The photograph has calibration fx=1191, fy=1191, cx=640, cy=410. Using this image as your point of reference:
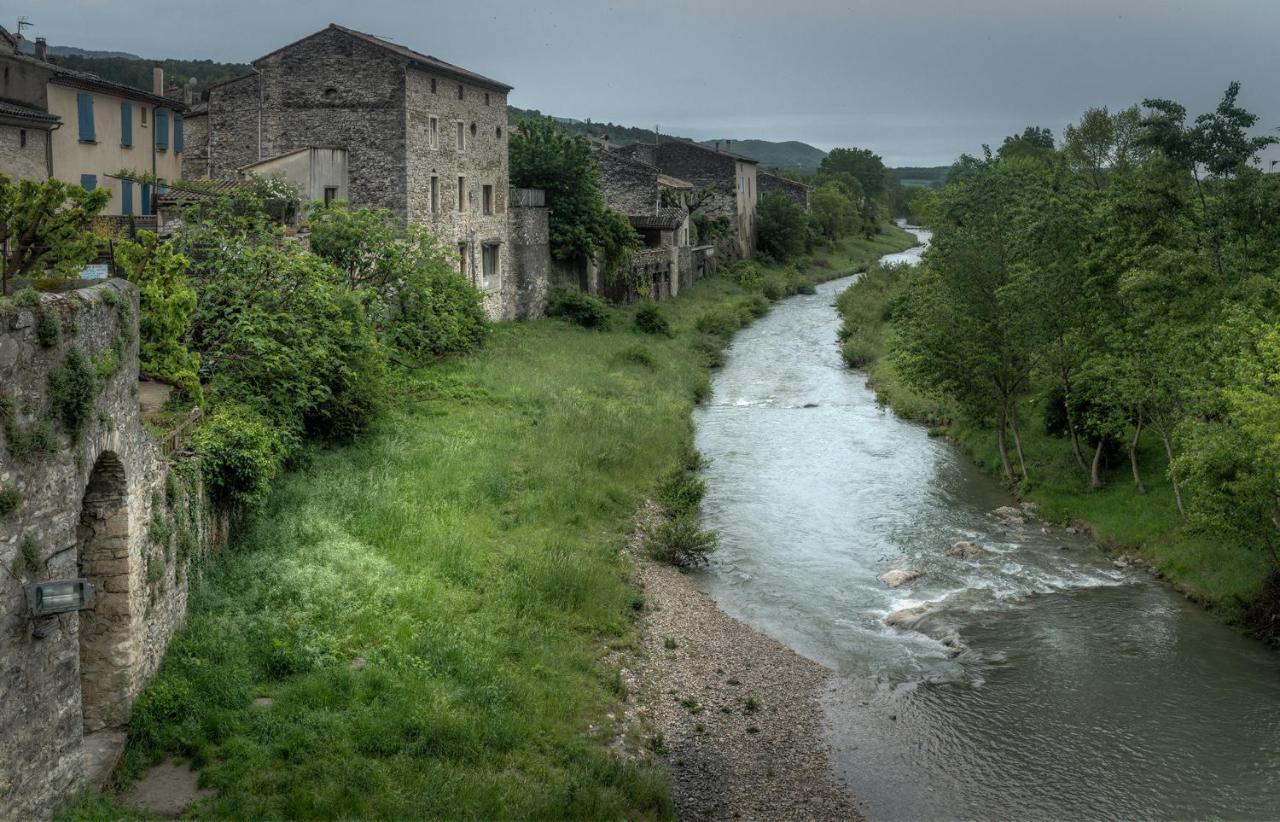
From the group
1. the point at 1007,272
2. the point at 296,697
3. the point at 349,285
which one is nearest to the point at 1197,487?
the point at 1007,272

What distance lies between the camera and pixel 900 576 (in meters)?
23.1

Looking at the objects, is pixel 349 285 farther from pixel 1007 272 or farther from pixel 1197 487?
pixel 1197 487

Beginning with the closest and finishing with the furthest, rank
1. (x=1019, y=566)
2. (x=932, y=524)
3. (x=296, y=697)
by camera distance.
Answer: (x=296, y=697), (x=1019, y=566), (x=932, y=524)

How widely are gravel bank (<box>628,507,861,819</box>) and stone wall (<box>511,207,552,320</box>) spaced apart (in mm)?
26848

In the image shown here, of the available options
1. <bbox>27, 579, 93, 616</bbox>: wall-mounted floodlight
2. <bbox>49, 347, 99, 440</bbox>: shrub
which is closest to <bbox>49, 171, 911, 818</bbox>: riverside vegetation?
<bbox>27, 579, 93, 616</bbox>: wall-mounted floodlight

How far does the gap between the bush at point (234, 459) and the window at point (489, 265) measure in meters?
26.1

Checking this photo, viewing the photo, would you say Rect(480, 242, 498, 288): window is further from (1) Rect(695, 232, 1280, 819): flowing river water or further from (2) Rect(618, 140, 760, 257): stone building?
(2) Rect(618, 140, 760, 257): stone building

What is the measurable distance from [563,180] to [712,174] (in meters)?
28.4

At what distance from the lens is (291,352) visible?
22.1 m

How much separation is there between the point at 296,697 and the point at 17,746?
4545 mm

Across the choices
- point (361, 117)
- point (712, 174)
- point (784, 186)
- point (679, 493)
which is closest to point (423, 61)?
point (361, 117)

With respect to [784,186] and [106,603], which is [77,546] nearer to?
[106,603]

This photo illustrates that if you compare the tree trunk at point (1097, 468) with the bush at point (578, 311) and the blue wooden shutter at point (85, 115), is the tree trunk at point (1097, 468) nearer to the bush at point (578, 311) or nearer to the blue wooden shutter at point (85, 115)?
the bush at point (578, 311)

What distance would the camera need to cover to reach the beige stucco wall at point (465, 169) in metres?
39.2
